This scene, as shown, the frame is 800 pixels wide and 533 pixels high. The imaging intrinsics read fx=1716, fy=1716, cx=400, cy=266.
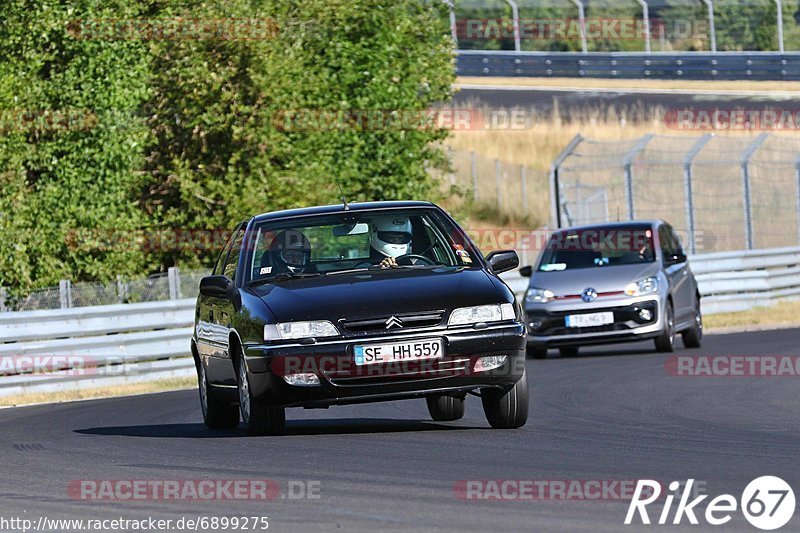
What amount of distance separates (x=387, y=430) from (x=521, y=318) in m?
1.36

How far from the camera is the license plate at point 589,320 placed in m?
20.0

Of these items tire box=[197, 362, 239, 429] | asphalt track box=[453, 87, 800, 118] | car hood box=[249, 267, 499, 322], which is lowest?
asphalt track box=[453, 87, 800, 118]

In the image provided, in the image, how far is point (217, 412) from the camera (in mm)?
12445

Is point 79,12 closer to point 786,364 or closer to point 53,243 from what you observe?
point 53,243

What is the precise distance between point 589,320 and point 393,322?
1003 cm

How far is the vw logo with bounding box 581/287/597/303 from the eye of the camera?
20094 millimetres

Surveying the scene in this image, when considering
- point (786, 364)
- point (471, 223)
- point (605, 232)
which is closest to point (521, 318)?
point (786, 364)

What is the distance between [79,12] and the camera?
24016 millimetres

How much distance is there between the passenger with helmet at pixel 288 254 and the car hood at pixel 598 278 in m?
8.94

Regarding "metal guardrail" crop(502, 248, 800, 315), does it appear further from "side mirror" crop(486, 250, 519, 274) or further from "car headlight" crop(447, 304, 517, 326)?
"car headlight" crop(447, 304, 517, 326)
